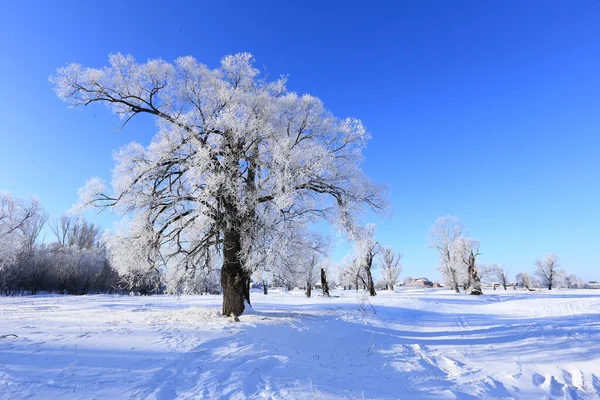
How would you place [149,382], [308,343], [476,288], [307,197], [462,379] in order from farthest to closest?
[476,288], [307,197], [308,343], [462,379], [149,382]

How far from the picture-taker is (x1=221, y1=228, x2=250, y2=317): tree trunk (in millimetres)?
11812

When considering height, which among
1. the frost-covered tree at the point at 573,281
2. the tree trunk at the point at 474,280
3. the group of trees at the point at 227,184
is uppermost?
the group of trees at the point at 227,184

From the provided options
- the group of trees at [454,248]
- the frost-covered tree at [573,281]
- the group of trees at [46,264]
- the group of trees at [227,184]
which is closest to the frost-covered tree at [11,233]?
the group of trees at [46,264]

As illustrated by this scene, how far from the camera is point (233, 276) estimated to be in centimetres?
1188

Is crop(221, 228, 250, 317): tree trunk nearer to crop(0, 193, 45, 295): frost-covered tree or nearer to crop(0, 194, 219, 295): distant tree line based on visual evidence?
crop(0, 194, 219, 295): distant tree line

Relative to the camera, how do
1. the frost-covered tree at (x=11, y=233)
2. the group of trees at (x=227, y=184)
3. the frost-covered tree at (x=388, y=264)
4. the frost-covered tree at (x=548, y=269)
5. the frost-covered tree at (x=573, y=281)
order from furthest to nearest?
the frost-covered tree at (x=573, y=281)
the frost-covered tree at (x=548, y=269)
the frost-covered tree at (x=388, y=264)
the frost-covered tree at (x=11, y=233)
the group of trees at (x=227, y=184)

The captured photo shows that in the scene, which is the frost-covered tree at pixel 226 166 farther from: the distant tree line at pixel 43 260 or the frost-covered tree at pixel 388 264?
the frost-covered tree at pixel 388 264

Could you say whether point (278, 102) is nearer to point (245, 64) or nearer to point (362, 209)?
point (245, 64)

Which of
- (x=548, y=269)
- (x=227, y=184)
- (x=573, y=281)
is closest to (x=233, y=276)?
(x=227, y=184)

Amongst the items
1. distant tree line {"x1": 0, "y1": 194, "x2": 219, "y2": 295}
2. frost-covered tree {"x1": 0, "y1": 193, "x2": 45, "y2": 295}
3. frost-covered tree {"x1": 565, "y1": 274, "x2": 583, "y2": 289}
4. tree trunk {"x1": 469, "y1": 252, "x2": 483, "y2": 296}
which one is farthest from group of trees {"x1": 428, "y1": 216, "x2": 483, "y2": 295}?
frost-covered tree {"x1": 565, "y1": 274, "x2": 583, "y2": 289}

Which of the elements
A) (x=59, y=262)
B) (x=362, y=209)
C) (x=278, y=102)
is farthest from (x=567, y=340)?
(x=59, y=262)

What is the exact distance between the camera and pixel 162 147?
1162cm

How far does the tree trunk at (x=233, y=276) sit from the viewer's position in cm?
1181

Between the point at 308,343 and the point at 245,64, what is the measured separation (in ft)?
37.2
